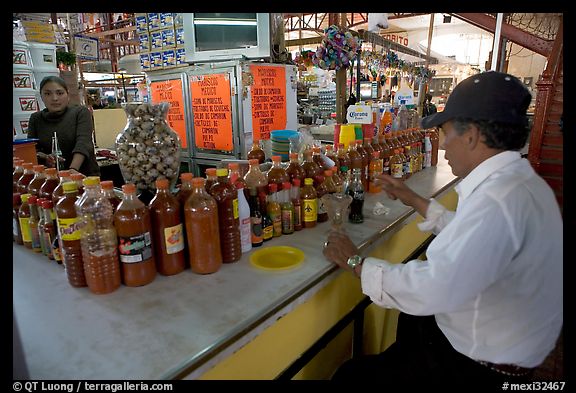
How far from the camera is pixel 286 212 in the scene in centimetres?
189

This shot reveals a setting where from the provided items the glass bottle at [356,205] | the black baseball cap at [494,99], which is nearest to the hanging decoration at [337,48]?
the glass bottle at [356,205]

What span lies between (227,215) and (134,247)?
15.1 inches

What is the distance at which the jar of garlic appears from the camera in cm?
176

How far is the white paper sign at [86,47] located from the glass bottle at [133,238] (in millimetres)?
5858

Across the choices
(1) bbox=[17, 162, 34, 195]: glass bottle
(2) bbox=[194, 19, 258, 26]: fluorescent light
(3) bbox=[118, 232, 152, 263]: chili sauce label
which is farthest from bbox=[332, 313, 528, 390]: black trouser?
(2) bbox=[194, 19, 258, 26]: fluorescent light

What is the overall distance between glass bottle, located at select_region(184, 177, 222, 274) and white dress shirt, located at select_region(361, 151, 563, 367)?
66 cm

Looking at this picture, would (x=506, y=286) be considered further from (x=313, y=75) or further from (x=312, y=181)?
(x=313, y=75)

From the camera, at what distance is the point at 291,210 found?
6.23 feet

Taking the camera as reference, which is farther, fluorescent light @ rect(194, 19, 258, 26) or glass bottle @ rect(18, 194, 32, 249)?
fluorescent light @ rect(194, 19, 258, 26)

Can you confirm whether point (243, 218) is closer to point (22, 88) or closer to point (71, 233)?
point (71, 233)

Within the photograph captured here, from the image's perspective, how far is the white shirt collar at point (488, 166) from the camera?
125cm

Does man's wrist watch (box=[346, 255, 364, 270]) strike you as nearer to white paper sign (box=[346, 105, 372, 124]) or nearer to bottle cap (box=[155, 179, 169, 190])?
bottle cap (box=[155, 179, 169, 190])

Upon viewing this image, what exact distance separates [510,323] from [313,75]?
7.87 meters

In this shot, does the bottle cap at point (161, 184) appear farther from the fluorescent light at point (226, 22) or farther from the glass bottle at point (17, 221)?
the fluorescent light at point (226, 22)
